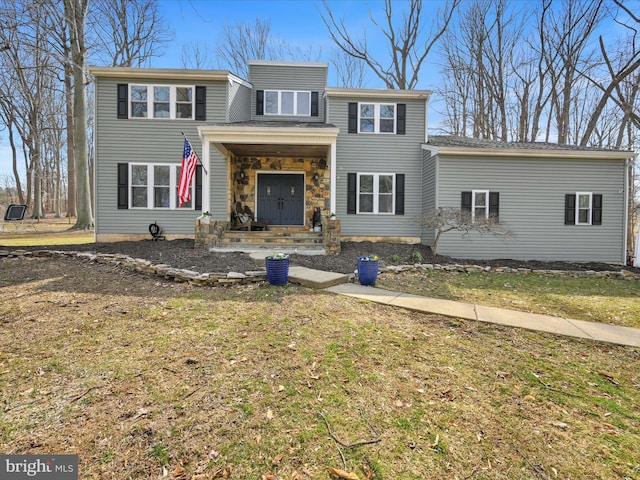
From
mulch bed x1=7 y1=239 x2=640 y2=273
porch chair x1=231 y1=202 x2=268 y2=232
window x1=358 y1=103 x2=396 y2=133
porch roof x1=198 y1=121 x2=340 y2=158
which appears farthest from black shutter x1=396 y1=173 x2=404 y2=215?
porch chair x1=231 y1=202 x2=268 y2=232

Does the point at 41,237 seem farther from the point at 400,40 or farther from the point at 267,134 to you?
the point at 400,40

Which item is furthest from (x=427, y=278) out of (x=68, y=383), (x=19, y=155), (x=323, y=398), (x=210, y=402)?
(x=19, y=155)

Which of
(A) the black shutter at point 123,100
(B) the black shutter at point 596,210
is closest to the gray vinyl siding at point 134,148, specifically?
(A) the black shutter at point 123,100

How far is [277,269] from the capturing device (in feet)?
19.4

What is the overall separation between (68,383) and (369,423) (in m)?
2.41

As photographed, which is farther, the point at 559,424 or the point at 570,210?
the point at 570,210

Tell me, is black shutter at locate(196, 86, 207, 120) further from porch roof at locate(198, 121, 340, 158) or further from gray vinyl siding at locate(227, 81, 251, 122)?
porch roof at locate(198, 121, 340, 158)

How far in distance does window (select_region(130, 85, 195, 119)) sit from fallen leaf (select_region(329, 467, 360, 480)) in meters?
11.4

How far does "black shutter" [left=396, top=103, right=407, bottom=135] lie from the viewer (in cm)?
1133

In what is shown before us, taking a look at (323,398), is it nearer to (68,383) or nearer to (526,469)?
(526,469)

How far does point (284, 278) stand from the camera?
19.7 ft

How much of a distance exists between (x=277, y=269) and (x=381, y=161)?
703 cm

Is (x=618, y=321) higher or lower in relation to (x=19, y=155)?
lower

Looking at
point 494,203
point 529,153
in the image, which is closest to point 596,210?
point 529,153
